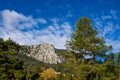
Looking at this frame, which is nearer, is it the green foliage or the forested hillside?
the forested hillside

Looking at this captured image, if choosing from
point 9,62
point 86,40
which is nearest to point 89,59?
point 86,40

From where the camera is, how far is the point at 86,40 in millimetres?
48562

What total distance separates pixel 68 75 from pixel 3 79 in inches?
464

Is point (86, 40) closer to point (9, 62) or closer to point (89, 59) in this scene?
point (89, 59)

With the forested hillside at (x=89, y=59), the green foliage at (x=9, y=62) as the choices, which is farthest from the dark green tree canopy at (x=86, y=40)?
the green foliage at (x=9, y=62)

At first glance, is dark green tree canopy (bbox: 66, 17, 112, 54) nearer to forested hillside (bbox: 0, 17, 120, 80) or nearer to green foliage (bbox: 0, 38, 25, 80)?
forested hillside (bbox: 0, 17, 120, 80)

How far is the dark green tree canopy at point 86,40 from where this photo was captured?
1890 inches

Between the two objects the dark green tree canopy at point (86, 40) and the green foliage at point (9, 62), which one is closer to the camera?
the dark green tree canopy at point (86, 40)

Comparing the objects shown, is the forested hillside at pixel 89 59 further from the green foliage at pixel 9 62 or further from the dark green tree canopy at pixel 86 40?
the green foliage at pixel 9 62

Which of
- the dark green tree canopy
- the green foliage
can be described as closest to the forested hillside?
the dark green tree canopy

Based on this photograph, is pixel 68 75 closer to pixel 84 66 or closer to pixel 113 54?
pixel 84 66

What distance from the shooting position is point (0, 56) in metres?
54.8

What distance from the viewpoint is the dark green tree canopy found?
4800 centimetres

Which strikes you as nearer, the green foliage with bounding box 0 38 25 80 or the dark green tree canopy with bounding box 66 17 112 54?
the dark green tree canopy with bounding box 66 17 112 54
